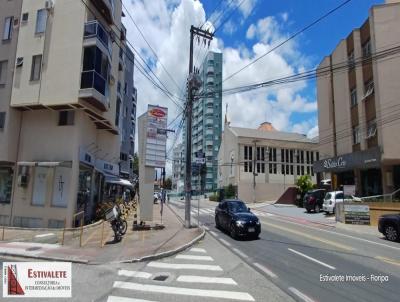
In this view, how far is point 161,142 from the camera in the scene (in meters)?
21.5

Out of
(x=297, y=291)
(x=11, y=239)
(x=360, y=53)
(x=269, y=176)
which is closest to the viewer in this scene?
(x=297, y=291)

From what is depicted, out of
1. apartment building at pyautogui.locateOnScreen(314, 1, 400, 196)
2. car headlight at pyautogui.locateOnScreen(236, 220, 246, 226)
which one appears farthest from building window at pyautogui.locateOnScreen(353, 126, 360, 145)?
car headlight at pyautogui.locateOnScreen(236, 220, 246, 226)

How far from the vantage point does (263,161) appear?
6488 cm

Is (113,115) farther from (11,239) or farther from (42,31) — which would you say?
(11,239)

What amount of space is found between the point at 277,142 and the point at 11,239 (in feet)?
184

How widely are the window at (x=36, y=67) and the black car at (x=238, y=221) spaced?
13.4m

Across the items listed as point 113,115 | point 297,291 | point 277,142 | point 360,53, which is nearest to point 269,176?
point 277,142

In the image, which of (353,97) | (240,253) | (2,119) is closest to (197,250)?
(240,253)

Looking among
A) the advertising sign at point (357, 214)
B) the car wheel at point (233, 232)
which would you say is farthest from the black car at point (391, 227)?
the car wheel at point (233, 232)

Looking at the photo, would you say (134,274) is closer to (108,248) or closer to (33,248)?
(108,248)

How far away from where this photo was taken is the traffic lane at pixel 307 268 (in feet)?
26.1

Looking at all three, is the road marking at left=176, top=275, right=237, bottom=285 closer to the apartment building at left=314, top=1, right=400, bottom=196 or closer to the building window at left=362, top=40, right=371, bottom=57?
the apartment building at left=314, top=1, right=400, bottom=196

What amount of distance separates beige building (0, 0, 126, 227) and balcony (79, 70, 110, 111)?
0.06 meters

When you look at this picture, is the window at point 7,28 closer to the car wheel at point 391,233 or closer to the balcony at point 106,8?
the balcony at point 106,8
